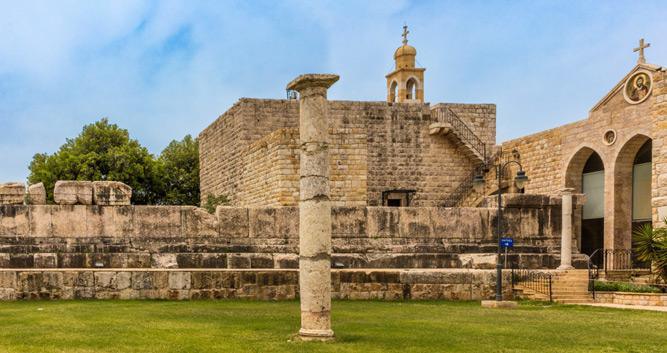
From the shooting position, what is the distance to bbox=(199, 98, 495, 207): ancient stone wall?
2569 centimetres

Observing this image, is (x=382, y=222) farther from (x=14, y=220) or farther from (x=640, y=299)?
(x=14, y=220)

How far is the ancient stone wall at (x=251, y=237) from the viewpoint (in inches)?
603

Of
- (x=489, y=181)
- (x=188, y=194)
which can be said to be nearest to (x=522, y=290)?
(x=489, y=181)

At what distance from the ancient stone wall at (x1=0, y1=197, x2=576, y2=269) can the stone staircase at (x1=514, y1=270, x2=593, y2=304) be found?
4.99 feet

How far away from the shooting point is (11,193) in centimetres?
1576

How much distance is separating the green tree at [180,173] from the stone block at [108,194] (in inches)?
1074

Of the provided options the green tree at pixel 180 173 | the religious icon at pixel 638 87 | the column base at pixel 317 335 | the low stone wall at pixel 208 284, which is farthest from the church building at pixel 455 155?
the column base at pixel 317 335

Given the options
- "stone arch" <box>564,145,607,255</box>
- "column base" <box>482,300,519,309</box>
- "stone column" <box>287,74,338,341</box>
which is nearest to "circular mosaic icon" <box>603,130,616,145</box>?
"stone arch" <box>564,145,607,255</box>

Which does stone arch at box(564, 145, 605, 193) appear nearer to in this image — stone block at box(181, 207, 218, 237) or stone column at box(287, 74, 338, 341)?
stone block at box(181, 207, 218, 237)

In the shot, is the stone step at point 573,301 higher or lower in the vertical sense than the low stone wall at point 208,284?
lower

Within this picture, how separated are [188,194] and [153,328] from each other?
37.2 m

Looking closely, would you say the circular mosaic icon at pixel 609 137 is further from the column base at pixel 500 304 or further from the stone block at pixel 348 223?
the column base at pixel 500 304

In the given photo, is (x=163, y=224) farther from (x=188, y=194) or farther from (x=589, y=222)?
(x=188, y=194)

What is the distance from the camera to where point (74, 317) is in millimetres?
9602
